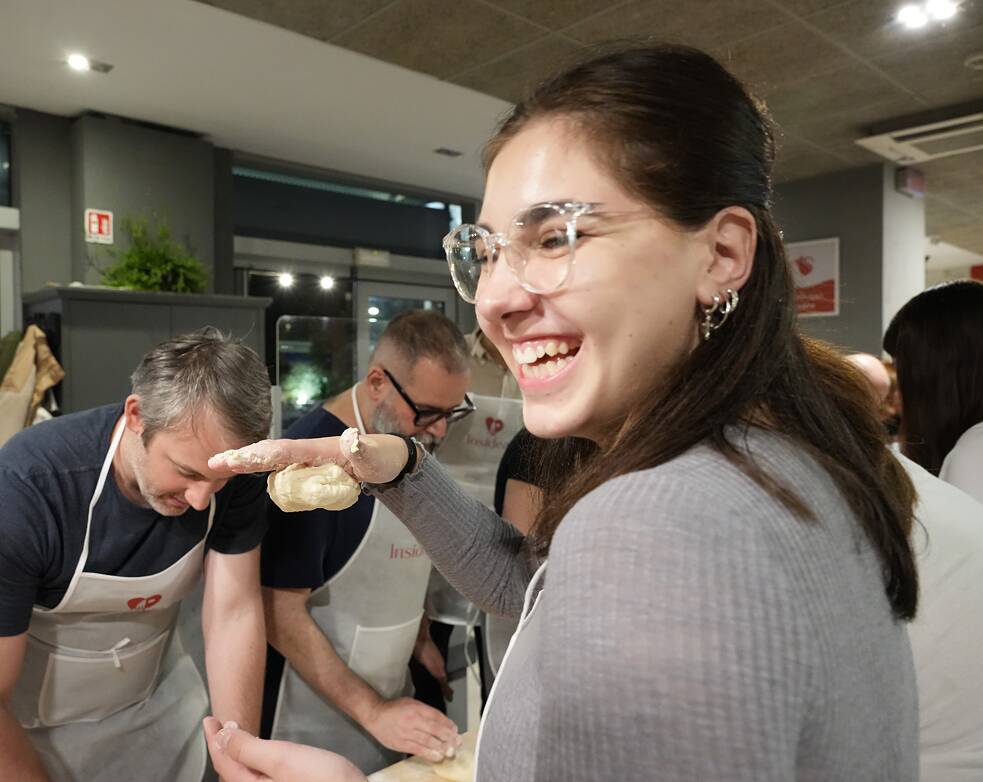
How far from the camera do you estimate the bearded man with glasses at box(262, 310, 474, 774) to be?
1591 millimetres

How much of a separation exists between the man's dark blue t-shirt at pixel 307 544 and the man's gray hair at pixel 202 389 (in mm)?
315

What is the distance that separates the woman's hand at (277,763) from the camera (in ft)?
2.95

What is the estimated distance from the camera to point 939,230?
7.04 metres

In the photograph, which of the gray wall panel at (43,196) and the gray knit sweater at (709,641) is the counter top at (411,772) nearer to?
the gray knit sweater at (709,641)

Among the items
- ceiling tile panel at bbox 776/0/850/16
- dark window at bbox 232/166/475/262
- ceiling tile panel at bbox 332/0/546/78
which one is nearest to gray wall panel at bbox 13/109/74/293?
dark window at bbox 232/166/475/262

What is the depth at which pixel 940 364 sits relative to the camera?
188 cm

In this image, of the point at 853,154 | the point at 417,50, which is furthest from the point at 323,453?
the point at 853,154

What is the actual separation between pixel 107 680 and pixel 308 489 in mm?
896

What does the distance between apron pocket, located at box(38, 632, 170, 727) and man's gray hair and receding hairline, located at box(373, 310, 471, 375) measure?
2.80 ft

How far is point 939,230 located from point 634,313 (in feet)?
25.7

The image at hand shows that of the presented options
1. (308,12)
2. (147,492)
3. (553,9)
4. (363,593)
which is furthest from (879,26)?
(147,492)

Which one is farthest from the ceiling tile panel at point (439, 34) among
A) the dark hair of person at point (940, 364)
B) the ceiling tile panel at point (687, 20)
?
the dark hair of person at point (940, 364)

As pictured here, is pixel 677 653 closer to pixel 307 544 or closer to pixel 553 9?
pixel 307 544

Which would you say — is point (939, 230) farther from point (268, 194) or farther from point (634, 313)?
point (634, 313)
